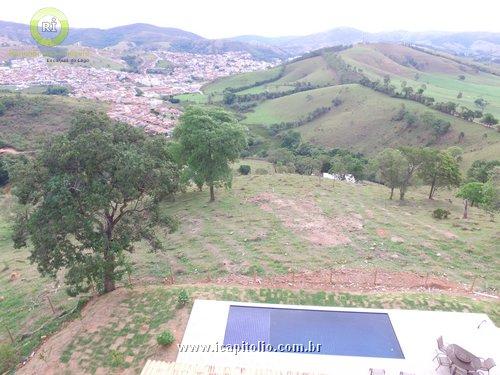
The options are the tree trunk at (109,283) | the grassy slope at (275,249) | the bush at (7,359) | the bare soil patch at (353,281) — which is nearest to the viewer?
the bush at (7,359)

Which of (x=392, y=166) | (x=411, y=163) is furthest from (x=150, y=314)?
(x=411, y=163)

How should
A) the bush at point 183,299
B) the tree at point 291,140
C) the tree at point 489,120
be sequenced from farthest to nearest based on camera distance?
the tree at point 291,140 → the tree at point 489,120 → the bush at point 183,299

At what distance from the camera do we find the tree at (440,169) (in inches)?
1444

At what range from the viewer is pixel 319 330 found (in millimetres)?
16469

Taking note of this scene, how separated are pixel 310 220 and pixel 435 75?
179 m

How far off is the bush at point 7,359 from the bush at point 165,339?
19.6 ft

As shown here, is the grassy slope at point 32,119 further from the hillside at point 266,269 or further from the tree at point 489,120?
the tree at point 489,120

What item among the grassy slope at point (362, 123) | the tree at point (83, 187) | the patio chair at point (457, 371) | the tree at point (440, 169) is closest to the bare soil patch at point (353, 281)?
the patio chair at point (457, 371)

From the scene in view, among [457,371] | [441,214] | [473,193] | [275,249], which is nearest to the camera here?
[457,371]

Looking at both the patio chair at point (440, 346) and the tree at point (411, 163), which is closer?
the patio chair at point (440, 346)

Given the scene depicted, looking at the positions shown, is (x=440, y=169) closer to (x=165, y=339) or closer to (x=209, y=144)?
(x=209, y=144)

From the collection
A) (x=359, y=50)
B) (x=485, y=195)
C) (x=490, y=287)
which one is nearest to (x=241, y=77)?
(x=359, y=50)

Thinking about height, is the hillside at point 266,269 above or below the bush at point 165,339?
below

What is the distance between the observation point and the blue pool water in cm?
1554
